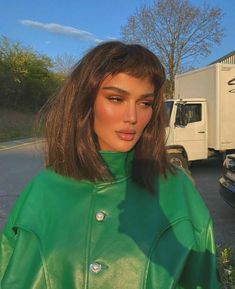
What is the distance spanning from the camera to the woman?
1.38 metres

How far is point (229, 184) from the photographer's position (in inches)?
Result: 266

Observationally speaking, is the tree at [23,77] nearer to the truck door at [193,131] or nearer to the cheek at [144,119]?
the truck door at [193,131]

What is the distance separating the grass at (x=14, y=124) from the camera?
94.4 feet

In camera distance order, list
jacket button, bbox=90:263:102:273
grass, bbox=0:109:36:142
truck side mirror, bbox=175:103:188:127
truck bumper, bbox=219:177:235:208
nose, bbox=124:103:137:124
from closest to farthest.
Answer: jacket button, bbox=90:263:102:273
nose, bbox=124:103:137:124
truck bumper, bbox=219:177:235:208
truck side mirror, bbox=175:103:188:127
grass, bbox=0:109:36:142

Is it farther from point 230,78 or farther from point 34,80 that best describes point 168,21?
point 230,78

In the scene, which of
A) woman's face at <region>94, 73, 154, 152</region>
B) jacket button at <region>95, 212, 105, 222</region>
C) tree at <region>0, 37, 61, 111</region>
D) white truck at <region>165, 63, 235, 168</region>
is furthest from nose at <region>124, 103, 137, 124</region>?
tree at <region>0, 37, 61, 111</region>

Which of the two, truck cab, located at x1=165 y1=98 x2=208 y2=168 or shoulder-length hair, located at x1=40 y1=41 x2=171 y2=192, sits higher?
shoulder-length hair, located at x1=40 y1=41 x2=171 y2=192

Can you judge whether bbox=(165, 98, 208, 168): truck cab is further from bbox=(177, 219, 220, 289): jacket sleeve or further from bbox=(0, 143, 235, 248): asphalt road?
bbox=(177, 219, 220, 289): jacket sleeve

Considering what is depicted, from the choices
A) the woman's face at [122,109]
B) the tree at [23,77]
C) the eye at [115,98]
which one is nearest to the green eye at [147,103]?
the woman's face at [122,109]

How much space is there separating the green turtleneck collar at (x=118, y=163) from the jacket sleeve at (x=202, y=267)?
351 mm

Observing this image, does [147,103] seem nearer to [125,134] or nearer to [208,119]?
[125,134]

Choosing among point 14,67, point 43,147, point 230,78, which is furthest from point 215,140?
point 14,67

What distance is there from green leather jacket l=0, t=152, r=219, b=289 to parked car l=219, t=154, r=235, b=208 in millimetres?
5309

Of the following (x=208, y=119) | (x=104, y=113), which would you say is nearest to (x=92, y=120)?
(x=104, y=113)
